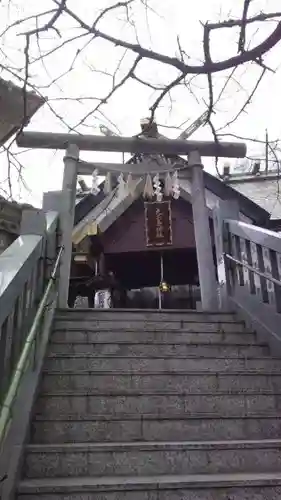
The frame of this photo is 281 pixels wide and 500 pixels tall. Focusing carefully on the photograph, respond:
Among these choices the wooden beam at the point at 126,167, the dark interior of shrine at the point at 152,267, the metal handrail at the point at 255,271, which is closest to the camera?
the metal handrail at the point at 255,271

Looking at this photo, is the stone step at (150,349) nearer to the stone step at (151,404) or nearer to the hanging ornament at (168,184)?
the stone step at (151,404)

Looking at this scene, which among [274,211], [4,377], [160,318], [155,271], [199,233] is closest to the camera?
[4,377]

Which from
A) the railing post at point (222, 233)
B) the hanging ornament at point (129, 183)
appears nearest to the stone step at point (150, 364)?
the railing post at point (222, 233)

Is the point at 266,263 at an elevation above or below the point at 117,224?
below

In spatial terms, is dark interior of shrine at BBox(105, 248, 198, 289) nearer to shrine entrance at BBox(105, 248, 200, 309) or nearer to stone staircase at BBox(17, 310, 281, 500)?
shrine entrance at BBox(105, 248, 200, 309)

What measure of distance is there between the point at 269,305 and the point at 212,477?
216 cm

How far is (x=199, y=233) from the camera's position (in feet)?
22.3

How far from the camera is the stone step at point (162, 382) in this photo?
3.56 metres

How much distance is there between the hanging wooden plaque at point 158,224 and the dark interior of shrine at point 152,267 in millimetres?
414

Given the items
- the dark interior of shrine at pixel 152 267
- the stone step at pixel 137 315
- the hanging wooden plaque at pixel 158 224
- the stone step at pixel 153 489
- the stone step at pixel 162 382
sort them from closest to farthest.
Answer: the stone step at pixel 153 489 < the stone step at pixel 162 382 < the stone step at pixel 137 315 < the hanging wooden plaque at pixel 158 224 < the dark interior of shrine at pixel 152 267

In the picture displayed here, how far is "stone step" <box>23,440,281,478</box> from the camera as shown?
273 centimetres

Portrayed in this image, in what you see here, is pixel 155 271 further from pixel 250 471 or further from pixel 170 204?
pixel 250 471

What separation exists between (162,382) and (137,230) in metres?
7.96

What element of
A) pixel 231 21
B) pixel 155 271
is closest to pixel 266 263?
pixel 231 21
